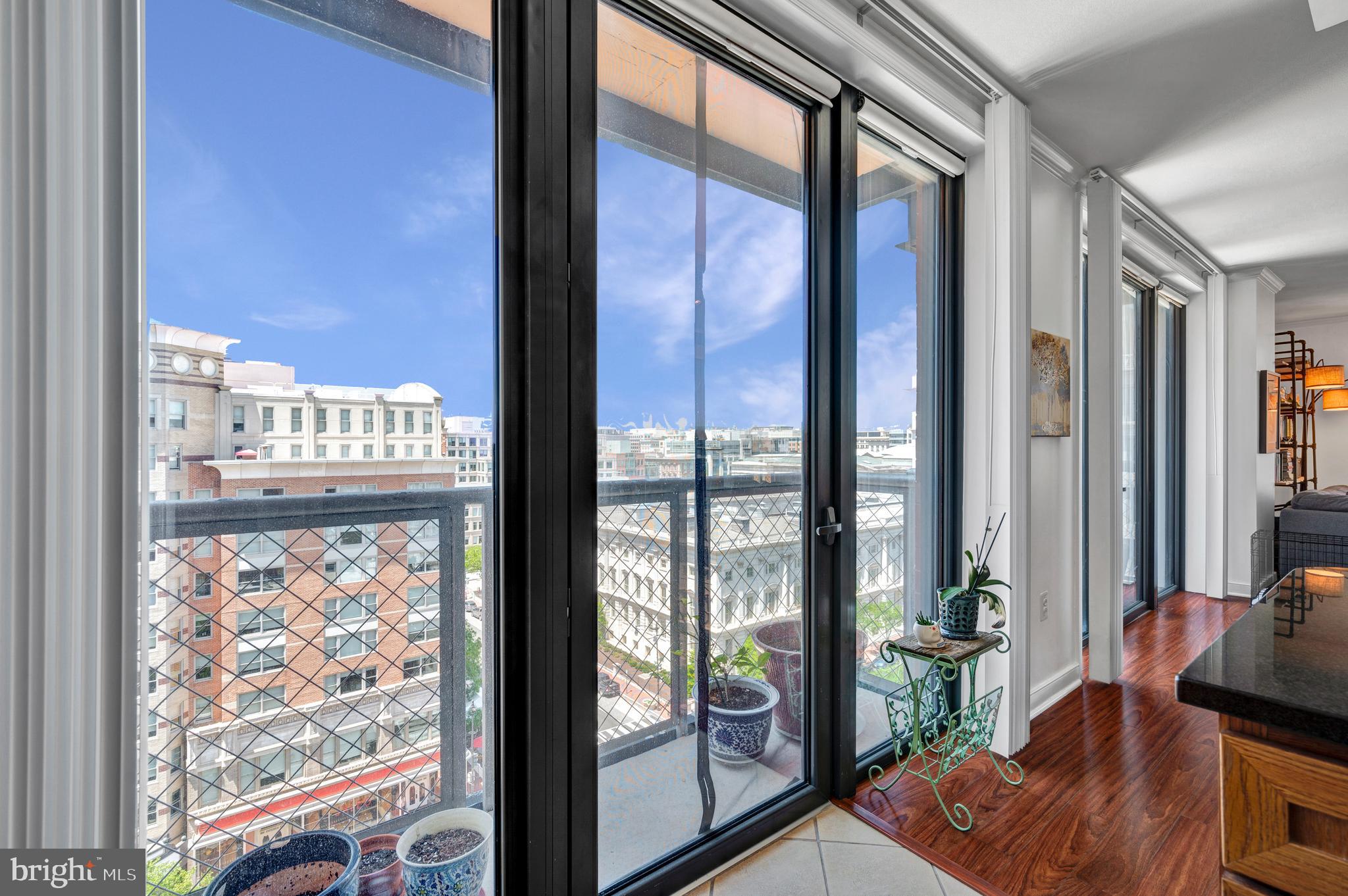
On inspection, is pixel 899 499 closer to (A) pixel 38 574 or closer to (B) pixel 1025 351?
(B) pixel 1025 351

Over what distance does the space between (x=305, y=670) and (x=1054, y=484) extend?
120 inches

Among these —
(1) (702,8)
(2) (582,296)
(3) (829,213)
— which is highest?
(1) (702,8)

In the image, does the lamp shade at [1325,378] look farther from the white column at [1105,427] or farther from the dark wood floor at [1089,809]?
the dark wood floor at [1089,809]

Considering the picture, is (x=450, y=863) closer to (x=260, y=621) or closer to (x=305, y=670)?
(x=305, y=670)

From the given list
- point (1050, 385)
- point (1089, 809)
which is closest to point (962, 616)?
point (1089, 809)

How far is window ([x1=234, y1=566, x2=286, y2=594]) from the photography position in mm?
1023

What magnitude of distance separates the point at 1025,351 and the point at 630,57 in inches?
72.2

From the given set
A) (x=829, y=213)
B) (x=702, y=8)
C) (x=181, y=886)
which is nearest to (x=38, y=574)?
(x=181, y=886)

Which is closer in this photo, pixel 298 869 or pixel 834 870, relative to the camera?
pixel 298 869

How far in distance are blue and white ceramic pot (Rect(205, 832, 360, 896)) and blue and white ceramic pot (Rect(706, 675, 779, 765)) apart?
35.9 inches

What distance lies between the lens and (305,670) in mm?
1098

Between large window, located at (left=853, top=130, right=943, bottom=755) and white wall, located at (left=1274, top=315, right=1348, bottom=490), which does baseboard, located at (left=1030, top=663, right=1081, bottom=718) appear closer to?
large window, located at (left=853, top=130, right=943, bottom=755)

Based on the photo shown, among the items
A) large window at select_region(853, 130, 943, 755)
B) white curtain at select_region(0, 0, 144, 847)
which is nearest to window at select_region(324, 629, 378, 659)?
white curtain at select_region(0, 0, 144, 847)

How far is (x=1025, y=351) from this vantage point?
7.70ft
